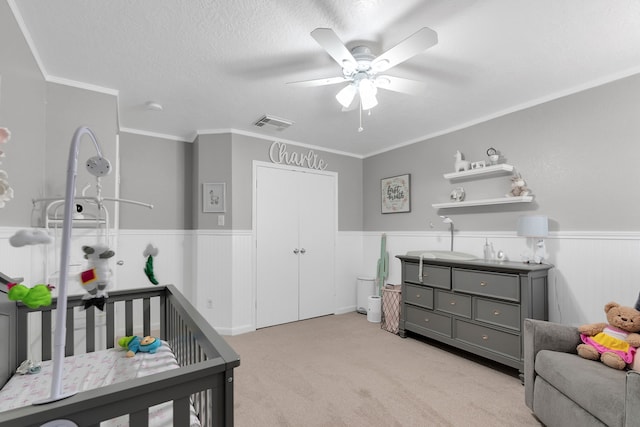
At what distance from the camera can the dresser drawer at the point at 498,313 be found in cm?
251

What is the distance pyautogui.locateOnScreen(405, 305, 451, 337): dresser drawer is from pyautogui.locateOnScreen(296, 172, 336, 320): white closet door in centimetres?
127

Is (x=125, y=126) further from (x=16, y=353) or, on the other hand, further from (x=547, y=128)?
(x=547, y=128)

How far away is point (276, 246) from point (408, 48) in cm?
279

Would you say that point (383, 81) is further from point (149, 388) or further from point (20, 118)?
point (20, 118)

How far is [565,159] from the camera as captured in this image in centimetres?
266

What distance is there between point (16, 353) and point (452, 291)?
309cm

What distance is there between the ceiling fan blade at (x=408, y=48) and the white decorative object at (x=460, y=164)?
70.4 inches

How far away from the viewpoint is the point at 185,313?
56.4 inches

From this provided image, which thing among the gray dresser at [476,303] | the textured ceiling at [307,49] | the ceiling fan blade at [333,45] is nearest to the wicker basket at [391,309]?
the gray dresser at [476,303]

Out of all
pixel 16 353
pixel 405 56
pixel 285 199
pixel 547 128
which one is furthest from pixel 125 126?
pixel 547 128

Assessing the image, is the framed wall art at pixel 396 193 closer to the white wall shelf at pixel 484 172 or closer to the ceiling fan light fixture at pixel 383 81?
the white wall shelf at pixel 484 172

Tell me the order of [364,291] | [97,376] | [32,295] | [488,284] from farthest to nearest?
1. [364,291]
2. [488,284]
3. [97,376]
4. [32,295]

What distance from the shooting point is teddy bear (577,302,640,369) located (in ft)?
5.69

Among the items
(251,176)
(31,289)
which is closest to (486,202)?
(251,176)
